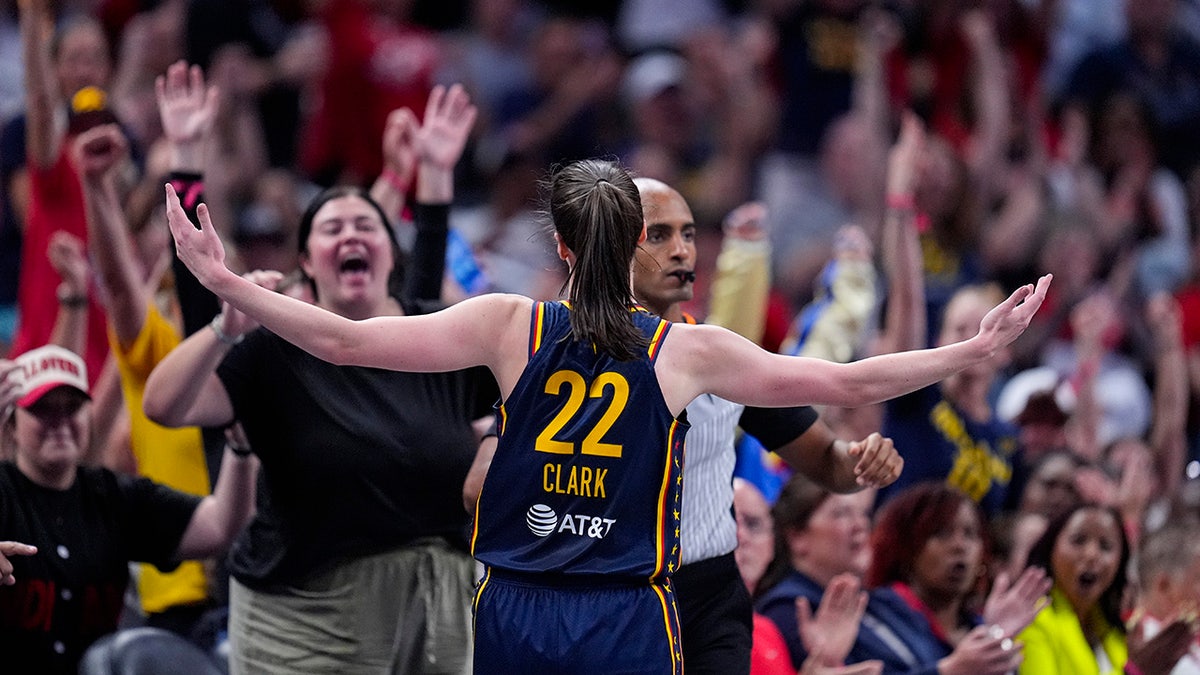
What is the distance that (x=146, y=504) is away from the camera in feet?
15.9

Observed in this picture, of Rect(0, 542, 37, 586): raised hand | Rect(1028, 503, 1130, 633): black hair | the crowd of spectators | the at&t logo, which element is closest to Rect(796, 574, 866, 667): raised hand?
the crowd of spectators

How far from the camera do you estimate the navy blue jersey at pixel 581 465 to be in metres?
3.36

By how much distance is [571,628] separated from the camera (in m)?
3.34

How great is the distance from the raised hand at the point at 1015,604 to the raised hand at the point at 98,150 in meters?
3.05

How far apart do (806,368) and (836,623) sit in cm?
161

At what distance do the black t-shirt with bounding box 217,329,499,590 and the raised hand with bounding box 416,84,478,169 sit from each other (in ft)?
3.25

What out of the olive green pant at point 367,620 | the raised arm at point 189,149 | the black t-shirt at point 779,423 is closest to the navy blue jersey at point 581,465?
the black t-shirt at point 779,423

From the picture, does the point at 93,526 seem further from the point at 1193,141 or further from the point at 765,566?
the point at 1193,141

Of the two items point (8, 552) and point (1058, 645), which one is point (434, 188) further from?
point (1058, 645)

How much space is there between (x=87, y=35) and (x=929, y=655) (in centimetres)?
423

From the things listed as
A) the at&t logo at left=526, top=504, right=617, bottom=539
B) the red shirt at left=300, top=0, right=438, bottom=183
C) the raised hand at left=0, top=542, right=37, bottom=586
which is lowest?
the raised hand at left=0, top=542, right=37, bottom=586

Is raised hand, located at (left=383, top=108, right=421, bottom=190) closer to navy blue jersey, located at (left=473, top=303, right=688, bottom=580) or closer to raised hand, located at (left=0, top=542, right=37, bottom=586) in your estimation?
raised hand, located at (left=0, top=542, right=37, bottom=586)

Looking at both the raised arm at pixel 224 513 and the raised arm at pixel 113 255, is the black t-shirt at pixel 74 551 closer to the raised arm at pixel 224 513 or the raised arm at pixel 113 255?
the raised arm at pixel 224 513

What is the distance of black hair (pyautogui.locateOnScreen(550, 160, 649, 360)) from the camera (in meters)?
3.38
